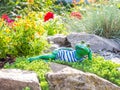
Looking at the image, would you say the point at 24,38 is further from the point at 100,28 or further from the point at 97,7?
the point at 97,7

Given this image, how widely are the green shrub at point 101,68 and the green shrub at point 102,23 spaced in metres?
1.76

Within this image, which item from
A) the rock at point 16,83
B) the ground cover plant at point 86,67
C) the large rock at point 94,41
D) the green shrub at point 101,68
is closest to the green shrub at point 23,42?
the ground cover plant at point 86,67

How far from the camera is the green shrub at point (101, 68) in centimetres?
443

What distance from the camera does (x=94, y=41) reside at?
6074 millimetres

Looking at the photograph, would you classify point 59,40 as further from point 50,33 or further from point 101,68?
point 101,68

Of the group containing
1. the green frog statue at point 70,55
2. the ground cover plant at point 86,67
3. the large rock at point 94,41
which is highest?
the green frog statue at point 70,55

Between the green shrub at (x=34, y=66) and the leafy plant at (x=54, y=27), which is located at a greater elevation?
the green shrub at (x=34, y=66)

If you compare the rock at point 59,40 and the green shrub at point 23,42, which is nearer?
the green shrub at point 23,42

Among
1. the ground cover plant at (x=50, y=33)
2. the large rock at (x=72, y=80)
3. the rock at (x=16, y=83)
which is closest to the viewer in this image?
the rock at (x=16, y=83)

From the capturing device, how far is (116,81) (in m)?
4.38

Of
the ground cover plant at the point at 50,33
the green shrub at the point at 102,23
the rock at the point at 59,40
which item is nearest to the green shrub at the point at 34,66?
the ground cover plant at the point at 50,33

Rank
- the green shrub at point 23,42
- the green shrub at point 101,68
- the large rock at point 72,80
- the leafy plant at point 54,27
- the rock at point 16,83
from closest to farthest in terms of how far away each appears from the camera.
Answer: the rock at point 16,83 → the large rock at point 72,80 → the green shrub at point 101,68 → the green shrub at point 23,42 → the leafy plant at point 54,27

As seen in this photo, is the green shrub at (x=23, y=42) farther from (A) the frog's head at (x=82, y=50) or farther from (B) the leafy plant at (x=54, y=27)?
(B) the leafy plant at (x=54, y=27)

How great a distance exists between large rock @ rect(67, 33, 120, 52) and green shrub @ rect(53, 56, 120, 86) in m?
1.12
